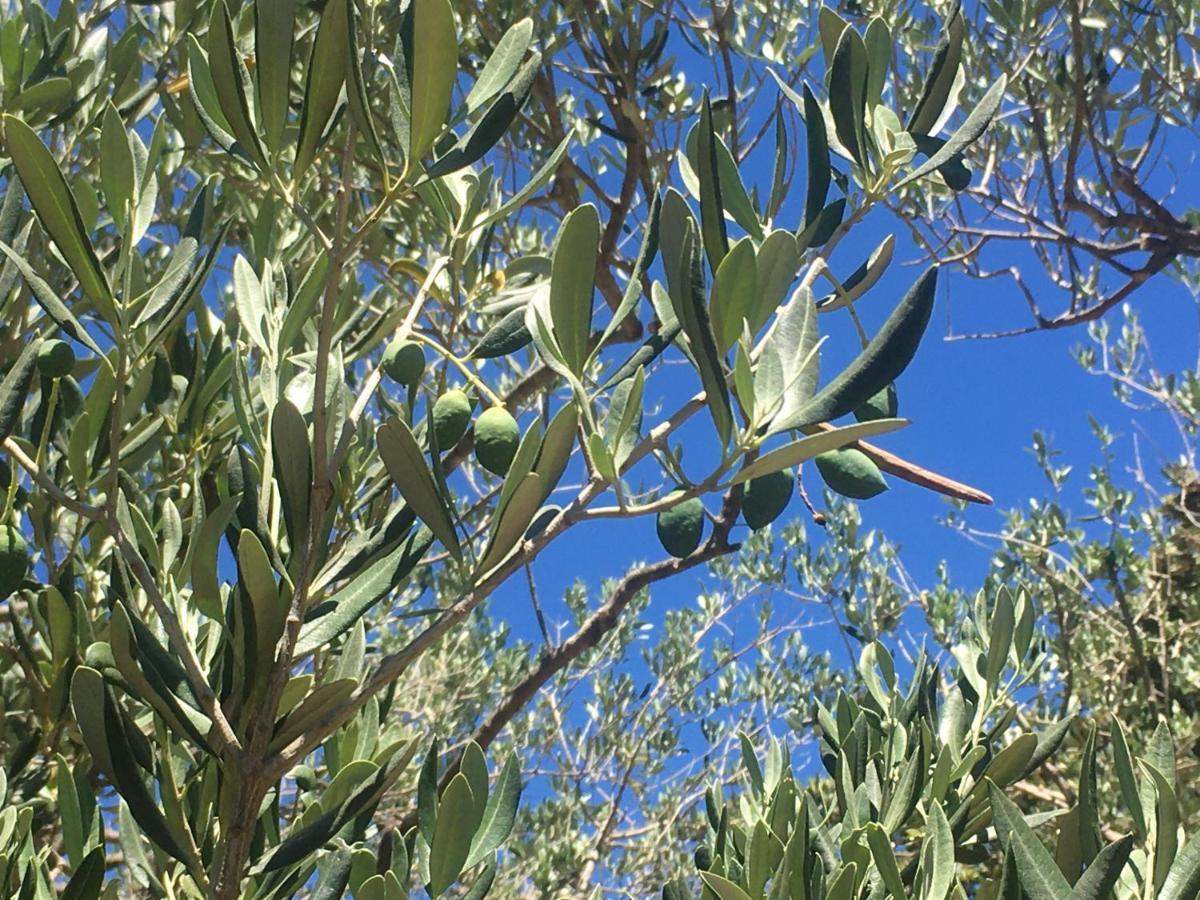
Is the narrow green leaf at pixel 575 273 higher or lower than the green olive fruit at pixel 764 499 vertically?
higher

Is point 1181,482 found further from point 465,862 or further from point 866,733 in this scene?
point 465,862

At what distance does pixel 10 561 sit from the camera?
1327 millimetres

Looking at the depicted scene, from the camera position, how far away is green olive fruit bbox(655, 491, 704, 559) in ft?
4.04

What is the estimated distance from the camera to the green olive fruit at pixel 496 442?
1.11 meters

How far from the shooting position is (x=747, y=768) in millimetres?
1895

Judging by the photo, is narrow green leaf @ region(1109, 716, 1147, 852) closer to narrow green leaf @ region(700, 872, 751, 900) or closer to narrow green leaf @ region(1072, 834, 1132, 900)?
narrow green leaf @ region(1072, 834, 1132, 900)

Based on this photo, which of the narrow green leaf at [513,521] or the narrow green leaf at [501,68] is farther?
the narrow green leaf at [501,68]

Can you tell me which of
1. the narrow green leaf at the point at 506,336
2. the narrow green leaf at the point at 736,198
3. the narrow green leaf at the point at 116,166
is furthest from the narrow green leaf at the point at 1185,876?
the narrow green leaf at the point at 116,166

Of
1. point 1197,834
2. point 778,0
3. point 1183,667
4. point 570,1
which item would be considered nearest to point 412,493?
point 1197,834

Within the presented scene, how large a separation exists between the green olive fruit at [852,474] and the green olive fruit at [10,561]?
919 mm

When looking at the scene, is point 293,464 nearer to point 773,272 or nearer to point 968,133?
point 773,272

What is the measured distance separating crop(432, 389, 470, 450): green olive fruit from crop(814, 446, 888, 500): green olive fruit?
0.35 m

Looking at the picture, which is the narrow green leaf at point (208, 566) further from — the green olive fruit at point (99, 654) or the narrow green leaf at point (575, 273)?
the narrow green leaf at point (575, 273)

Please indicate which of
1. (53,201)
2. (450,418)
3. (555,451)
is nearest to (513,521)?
(555,451)
